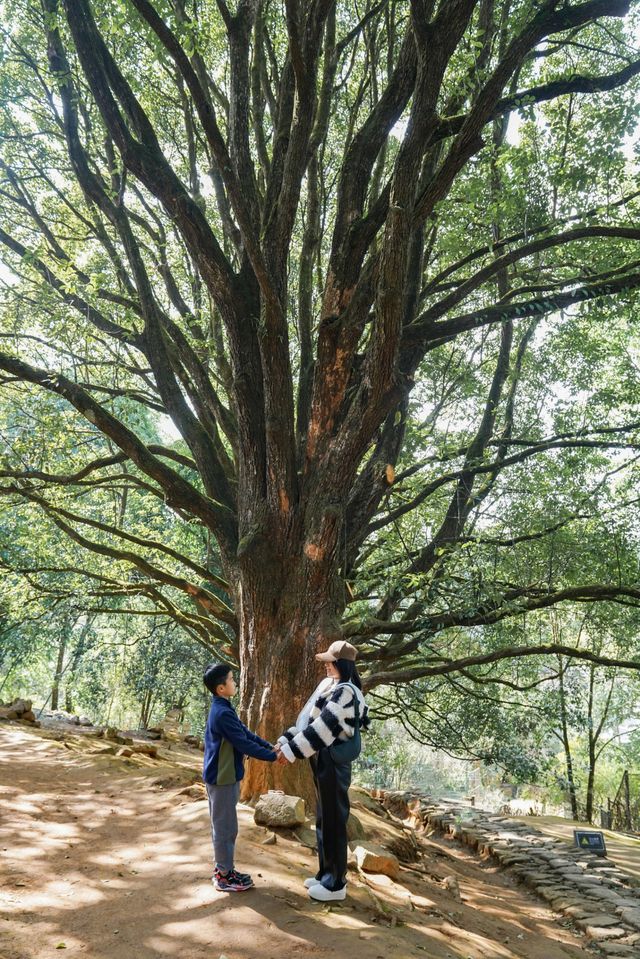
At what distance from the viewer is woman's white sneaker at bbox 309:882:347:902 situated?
11.2ft

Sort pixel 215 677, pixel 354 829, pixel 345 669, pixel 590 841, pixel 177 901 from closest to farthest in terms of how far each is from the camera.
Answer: pixel 177 901
pixel 215 677
pixel 345 669
pixel 354 829
pixel 590 841

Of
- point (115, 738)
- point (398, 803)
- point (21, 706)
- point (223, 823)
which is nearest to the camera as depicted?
point (223, 823)

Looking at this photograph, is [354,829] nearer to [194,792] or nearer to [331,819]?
[194,792]

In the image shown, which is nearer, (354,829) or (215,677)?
(215,677)

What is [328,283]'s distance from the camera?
19.9 feet

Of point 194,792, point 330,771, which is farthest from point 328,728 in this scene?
point 194,792

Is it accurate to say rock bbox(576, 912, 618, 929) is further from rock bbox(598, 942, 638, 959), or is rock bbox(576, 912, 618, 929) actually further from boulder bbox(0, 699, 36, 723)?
boulder bbox(0, 699, 36, 723)

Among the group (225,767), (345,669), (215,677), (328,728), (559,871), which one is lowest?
(559,871)

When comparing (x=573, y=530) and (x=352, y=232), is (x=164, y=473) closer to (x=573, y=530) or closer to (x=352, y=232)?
(x=352, y=232)

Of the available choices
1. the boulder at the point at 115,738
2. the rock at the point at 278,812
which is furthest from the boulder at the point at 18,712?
Answer: the rock at the point at 278,812

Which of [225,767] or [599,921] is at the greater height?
[225,767]

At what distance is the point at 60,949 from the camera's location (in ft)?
9.02

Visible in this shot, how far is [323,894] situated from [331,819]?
37 cm

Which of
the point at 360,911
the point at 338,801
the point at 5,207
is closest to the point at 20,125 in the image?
the point at 5,207
